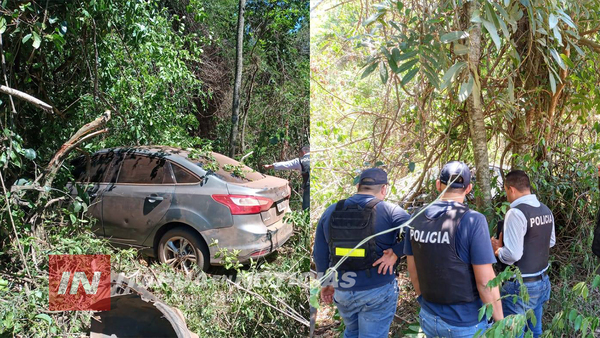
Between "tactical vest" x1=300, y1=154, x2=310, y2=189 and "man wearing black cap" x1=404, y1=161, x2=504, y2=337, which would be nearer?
"man wearing black cap" x1=404, y1=161, x2=504, y2=337

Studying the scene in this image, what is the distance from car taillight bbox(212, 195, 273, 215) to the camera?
213 centimetres

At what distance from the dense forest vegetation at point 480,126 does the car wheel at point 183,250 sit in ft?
1.94

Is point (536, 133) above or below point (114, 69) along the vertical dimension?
below

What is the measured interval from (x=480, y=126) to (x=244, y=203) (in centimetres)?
136

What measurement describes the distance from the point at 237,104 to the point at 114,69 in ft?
2.52

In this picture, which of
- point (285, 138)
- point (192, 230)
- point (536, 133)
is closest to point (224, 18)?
point (285, 138)

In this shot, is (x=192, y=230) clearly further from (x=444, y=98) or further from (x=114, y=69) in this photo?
(x=444, y=98)

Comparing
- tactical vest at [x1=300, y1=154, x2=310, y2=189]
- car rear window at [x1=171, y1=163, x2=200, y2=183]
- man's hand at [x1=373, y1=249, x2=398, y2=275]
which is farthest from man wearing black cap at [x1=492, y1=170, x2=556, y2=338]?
car rear window at [x1=171, y1=163, x2=200, y2=183]

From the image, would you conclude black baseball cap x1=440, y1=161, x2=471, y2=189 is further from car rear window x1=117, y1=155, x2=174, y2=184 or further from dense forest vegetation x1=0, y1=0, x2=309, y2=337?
car rear window x1=117, y1=155, x2=174, y2=184

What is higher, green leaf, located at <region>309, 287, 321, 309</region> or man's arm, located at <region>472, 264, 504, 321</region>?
man's arm, located at <region>472, 264, 504, 321</region>

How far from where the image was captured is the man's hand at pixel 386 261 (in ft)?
6.70

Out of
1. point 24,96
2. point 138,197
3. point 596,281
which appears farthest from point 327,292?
point 24,96

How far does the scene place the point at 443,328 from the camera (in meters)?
1.86

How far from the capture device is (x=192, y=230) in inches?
85.5
